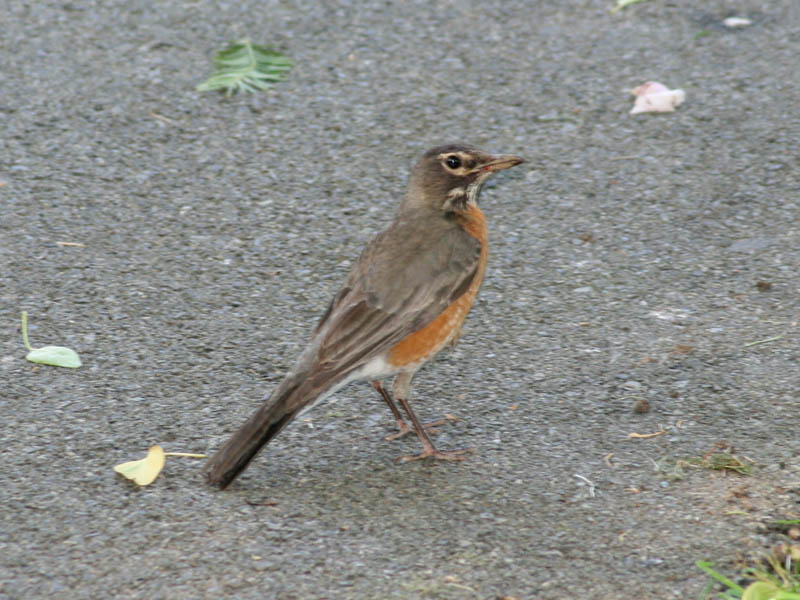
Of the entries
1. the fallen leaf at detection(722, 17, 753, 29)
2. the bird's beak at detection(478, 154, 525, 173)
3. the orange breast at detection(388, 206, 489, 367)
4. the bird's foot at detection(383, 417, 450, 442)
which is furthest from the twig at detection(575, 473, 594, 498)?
the fallen leaf at detection(722, 17, 753, 29)

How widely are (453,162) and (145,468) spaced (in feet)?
5.98

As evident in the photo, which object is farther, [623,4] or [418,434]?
[623,4]

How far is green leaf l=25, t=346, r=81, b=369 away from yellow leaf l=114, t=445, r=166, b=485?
86 cm

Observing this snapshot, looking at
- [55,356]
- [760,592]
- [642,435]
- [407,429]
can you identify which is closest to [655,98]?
[642,435]

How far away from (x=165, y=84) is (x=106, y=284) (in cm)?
211

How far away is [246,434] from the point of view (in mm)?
→ 4098

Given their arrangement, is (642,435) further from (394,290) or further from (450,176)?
(450,176)

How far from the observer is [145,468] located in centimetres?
427

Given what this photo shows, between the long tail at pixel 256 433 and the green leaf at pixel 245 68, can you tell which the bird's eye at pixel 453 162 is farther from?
the green leaf at pixel 245 68

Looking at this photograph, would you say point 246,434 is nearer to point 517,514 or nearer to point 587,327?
point 517,514

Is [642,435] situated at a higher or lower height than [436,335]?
lower

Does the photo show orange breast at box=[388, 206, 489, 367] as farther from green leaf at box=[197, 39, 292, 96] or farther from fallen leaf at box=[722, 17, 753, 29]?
fallen leaf at box=[722, 17, 753, 29]

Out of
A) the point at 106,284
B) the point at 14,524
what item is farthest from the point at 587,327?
the point at 14,524

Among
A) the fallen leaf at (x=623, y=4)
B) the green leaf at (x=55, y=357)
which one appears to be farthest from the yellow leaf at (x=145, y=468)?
the fallen leaf at (x=623, y=4)
